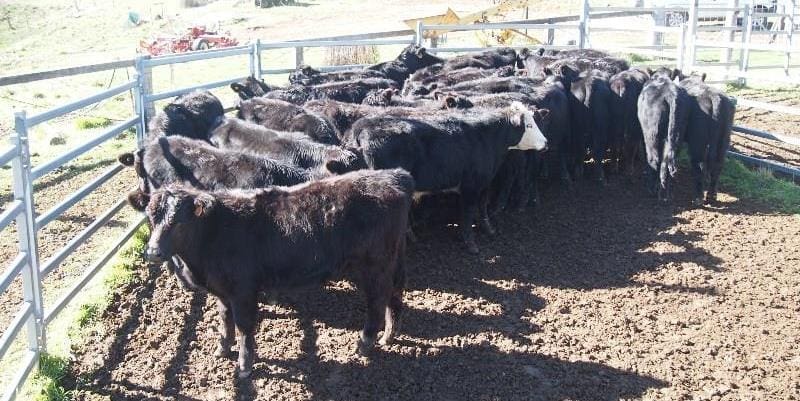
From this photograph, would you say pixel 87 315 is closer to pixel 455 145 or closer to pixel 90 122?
pixel 455 145

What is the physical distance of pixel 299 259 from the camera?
→ 16.3 feet

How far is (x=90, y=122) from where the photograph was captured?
12.5 meters

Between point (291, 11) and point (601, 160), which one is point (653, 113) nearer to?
point (601, 160)

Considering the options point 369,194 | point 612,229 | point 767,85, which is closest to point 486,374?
point 369,194

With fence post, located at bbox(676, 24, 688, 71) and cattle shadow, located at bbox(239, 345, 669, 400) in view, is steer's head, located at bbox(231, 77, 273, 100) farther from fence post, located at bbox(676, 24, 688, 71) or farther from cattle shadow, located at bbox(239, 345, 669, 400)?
fence post, located at bbox(676, 24, 688, 71)

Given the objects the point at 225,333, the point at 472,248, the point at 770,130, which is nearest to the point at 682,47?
the point at 770,130

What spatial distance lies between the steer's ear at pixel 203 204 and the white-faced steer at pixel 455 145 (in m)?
2.14

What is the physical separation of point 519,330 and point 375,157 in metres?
2.17

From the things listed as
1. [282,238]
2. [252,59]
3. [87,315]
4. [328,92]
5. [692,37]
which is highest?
[692,37]

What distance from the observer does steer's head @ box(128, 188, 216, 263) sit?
4.64 meters

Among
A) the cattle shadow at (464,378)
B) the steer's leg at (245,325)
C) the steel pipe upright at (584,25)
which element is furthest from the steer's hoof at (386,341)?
the steel pipe upright at (584,25)

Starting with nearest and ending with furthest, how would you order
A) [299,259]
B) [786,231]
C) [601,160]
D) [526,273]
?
1. [299,259]
2. [526,273]
3. [786,231]
4. [601,160]

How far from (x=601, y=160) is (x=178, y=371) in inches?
255

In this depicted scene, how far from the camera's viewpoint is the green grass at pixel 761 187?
8734mm
